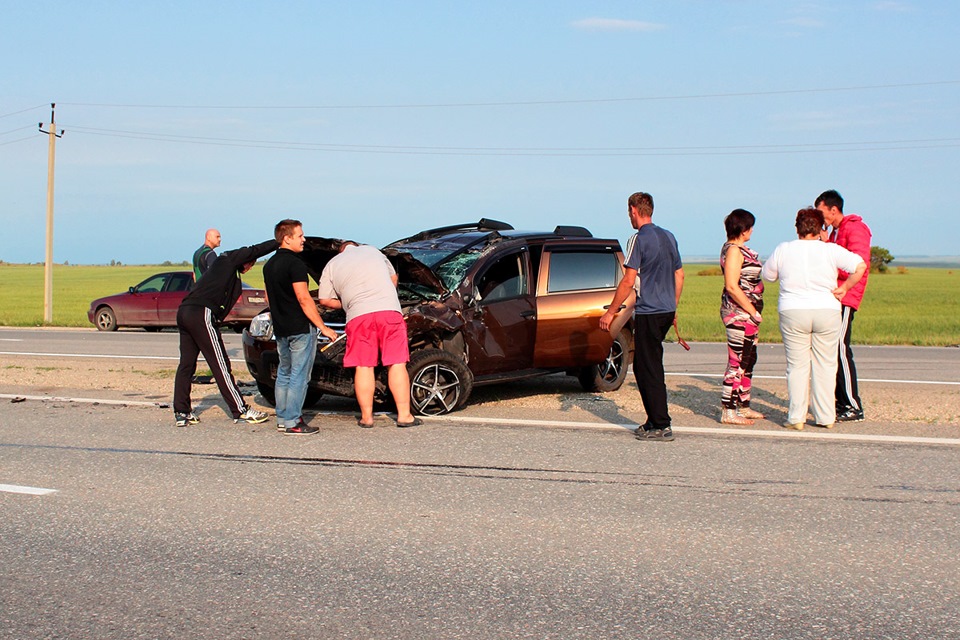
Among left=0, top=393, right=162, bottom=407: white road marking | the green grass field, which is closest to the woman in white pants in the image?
left=0, top=393, right=162, bottom=407: white road marking

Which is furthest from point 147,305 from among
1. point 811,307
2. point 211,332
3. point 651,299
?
point 811,307

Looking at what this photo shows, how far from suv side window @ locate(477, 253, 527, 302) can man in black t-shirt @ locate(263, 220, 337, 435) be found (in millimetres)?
1811

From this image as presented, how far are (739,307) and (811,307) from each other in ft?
2.01

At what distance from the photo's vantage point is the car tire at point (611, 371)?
10.9 m

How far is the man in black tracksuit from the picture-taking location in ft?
29.7

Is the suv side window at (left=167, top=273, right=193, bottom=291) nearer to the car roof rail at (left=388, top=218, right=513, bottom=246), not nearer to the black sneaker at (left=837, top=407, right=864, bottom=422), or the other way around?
the car roof rail at (left=388, top=218, right=513, bottom=246)

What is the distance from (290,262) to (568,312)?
10.2 ft

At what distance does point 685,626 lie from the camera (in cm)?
407

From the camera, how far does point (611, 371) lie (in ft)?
36.6

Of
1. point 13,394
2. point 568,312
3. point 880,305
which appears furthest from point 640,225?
point 880,305

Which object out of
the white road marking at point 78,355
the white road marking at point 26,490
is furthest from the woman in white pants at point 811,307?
the white road marking at point 78,355

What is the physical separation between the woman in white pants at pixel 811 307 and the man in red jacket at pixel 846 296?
0.36m

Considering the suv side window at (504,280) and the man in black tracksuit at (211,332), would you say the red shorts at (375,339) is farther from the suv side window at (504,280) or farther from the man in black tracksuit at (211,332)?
the suv side window at (504,280)

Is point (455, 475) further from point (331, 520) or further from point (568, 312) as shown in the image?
point (568, 312)
